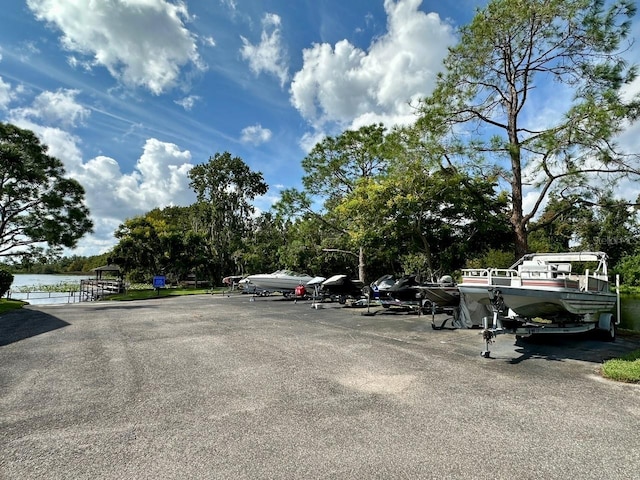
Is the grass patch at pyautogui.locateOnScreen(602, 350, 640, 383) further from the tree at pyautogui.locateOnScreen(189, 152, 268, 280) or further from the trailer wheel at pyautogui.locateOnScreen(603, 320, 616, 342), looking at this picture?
the tree at pyautogui.locateOnScreen(189, 152, 268, 280)

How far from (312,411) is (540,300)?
4.52 metres

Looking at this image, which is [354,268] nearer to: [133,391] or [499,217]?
[499,217]

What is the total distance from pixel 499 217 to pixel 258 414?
12.6m

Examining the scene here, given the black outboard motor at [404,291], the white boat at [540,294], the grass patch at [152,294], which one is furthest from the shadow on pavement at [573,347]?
the grass patch at [152,294]

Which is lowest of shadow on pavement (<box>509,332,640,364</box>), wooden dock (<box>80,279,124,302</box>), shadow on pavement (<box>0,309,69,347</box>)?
wooden dock (<box>80,279,124,302</box>)

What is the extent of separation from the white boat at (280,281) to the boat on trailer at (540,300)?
34.9ft

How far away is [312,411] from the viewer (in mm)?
3523

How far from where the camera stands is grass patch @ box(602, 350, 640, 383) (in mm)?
4434

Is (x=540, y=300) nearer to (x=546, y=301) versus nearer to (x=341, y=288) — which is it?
(x=546, y=301)

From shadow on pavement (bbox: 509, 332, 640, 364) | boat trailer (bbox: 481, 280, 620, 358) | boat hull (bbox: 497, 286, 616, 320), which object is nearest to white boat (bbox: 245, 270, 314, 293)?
shadow on pavement (bbox: 509, 332, 640, 364)

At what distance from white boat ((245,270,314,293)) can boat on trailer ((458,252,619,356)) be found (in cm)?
1064

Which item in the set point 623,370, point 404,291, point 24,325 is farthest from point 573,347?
point 24,325

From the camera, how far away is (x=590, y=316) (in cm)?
705

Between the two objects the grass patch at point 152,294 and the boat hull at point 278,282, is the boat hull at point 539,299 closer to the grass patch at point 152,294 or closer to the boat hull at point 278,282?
the boat hull at point 278,282
